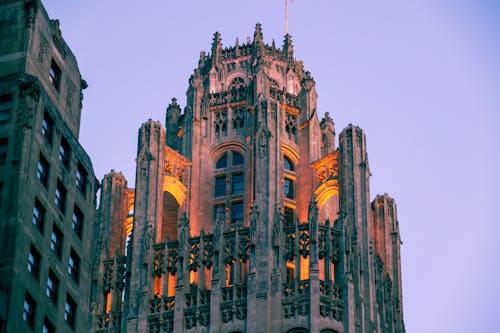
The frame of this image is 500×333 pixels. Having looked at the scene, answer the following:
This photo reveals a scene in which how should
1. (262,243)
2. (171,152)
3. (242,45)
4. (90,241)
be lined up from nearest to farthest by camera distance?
1. (90,241)
2. (262,243)
3. (171,152)
4. (242,45)

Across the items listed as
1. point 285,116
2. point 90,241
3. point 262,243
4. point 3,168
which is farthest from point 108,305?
point 3,168

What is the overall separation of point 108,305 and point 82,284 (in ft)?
92.5

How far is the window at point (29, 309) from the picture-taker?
73.2 metres

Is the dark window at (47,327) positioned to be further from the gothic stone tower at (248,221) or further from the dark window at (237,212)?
the dark window at (237,212)

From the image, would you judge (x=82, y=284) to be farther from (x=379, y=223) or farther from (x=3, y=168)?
(x=379, y=223)

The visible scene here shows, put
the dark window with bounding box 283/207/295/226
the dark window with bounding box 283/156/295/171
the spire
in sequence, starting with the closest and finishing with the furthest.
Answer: the dark window with bounding box 283/207/295/226 → the dark window with bounding box 283/156/295/171 → the spire

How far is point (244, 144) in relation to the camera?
116 m

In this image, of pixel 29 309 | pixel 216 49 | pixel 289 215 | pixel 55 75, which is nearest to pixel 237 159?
pixel 289 215

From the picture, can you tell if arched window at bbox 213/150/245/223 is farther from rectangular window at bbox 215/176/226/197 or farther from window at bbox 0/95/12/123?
window at bbox 0/95/12/123

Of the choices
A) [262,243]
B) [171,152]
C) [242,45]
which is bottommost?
[262,243]

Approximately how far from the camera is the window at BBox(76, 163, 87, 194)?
81125 mm

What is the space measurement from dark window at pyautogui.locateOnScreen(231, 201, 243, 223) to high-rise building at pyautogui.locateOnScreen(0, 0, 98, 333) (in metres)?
29.9

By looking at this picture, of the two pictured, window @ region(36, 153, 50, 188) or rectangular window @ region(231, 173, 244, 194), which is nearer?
window @ region(36, 153, 50, 188)

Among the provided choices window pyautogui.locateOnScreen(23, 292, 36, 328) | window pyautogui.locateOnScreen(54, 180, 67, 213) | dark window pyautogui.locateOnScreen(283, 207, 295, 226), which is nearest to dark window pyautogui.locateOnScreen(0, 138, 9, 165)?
window pyautogui.locateOnScreen(54, 180, 67, 213)
